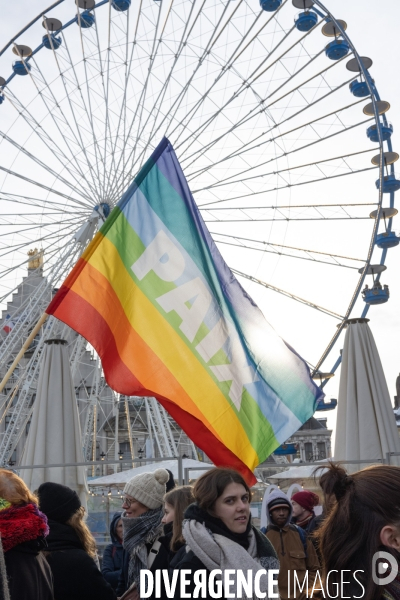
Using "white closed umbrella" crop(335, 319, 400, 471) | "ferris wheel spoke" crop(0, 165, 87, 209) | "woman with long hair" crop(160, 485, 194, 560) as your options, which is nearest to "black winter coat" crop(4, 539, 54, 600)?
"woman with long hair" crop(160, 485, 194, 560)

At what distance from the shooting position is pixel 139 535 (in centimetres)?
495

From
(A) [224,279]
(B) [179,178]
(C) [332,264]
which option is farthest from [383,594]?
(C) [332,264]

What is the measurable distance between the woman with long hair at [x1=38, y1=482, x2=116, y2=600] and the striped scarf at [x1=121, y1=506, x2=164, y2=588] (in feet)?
1.99

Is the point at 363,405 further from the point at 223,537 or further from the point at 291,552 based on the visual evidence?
the point at 223,537

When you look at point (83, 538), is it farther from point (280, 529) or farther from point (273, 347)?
point (273, 347)

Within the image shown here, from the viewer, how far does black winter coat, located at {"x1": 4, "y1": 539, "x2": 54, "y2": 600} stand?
3254 mm

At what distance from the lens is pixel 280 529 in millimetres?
6078

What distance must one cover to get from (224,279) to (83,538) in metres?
3.43

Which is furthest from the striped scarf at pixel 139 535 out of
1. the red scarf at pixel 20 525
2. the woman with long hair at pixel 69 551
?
the red scarf at pixel 20 525

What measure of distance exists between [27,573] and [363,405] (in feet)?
24.6

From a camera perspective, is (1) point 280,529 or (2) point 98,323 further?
(2) point 98,323

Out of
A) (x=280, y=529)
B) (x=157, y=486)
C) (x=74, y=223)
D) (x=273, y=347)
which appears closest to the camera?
(x=157, y=486)
